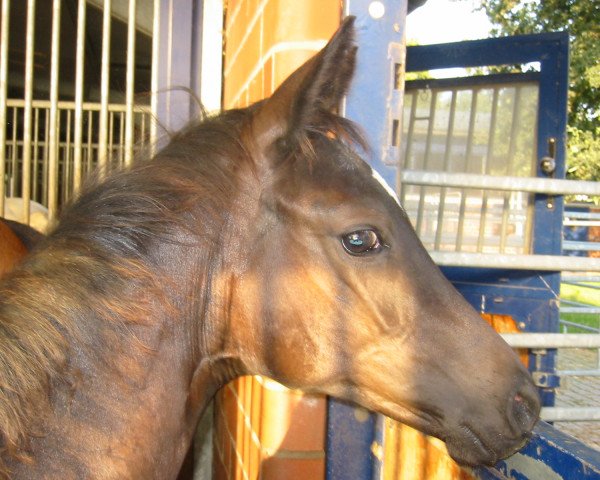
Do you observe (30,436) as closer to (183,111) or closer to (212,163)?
(212,163)

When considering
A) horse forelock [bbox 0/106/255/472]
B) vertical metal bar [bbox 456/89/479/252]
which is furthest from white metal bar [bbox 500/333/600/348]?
vertical metal bar [bbox 456/89/479/252]

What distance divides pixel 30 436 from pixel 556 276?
2.82m

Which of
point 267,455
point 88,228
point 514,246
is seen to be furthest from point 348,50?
point 514,246

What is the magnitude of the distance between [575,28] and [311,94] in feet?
27.4

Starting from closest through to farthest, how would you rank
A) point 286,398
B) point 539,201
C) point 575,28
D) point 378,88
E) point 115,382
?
1. point 115,382
2. point 378,88
3. point 286,398
4. point 539,201
5. point 575,28

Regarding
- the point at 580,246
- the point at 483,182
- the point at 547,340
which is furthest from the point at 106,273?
the point at 580,246

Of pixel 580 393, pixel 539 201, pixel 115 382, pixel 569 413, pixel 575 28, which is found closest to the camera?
pixel 115 382

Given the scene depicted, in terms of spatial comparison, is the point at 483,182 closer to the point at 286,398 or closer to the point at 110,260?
the point at 286,398

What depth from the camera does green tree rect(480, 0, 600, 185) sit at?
26.1 ft

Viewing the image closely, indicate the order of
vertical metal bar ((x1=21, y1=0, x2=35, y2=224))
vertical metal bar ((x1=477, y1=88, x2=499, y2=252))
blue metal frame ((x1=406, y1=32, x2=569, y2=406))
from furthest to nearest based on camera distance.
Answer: vertical metal bar ((x1=477, y1=88, x2=499, y2=252)) → blue metal frame ((x1=406, y1=32, x2=569, y2=406)) → vertical metal bar ((x1=21, y1=0, x2=35, y2=224))

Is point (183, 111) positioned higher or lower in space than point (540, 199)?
higher

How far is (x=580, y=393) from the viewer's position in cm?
621

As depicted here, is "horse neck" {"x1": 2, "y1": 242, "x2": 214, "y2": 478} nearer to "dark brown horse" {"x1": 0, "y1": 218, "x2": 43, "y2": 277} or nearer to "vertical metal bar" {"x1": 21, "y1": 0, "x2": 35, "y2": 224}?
"dark brown horse" {"x1": 0, "y1": 218, "x2": 43, "y2": 277}

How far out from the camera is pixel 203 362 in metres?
1.33
